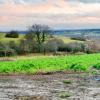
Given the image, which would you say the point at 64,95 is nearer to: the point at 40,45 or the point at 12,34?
the point at 40,45

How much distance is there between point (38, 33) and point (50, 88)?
54.9 m

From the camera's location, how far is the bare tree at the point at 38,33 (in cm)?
7306

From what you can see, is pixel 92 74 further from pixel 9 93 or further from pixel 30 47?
pixel 30 47

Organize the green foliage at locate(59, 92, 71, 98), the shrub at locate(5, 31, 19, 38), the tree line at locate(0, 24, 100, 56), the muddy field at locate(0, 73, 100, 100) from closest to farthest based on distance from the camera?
the muddy field at locate(0, 73, 100, 100), the green foliage at locate(59, 92, 71, 98), the tree line at locate(0, 24, 100, 56), the shrub at locate(5, 31, 19, 38)

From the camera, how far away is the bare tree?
73062 millimetres

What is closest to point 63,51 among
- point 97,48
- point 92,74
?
point 97,48

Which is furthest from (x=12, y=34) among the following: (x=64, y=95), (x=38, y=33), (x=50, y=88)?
(x=64, y=95)

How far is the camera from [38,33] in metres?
76.3

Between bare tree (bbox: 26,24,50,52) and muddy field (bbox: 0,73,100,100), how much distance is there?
4364 cm

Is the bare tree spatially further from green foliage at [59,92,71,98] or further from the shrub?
green foliage at [59,92,71,98]

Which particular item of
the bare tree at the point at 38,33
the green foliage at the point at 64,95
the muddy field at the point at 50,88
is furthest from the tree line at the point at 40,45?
the green foliage at the point at 64,95

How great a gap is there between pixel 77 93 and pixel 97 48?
182 ft

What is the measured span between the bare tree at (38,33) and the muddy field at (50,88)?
143 feet

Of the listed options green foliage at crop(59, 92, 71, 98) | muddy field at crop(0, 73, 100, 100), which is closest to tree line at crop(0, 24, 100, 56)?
muddy field at crop(0, 73, 100, 100)
